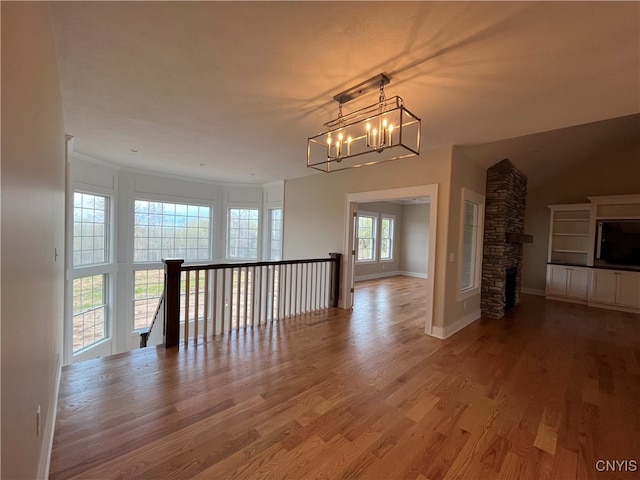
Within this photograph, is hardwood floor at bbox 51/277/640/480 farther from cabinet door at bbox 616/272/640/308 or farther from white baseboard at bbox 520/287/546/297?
white baseboard at bbox 520/287/546/297

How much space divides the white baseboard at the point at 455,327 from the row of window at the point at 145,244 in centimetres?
395

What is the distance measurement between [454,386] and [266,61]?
3.06 meters

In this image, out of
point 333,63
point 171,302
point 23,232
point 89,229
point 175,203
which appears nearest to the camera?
point 23,232

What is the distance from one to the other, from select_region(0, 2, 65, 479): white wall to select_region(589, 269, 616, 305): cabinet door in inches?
322

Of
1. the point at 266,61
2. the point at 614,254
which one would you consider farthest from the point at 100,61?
the point at 614,254

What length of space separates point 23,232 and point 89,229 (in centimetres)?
515

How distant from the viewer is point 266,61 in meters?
1.95

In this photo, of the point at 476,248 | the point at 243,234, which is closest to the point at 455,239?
the point at 476,248

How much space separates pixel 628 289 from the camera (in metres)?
5.37

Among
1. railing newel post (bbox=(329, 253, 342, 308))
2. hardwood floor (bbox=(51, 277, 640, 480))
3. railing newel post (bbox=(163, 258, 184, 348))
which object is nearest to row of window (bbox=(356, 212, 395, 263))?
railing newel post (bbox=(329, 253, 342, 308))

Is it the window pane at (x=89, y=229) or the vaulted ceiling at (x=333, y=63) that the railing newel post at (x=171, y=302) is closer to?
the vaulted ceiling at (x=333, y=63)

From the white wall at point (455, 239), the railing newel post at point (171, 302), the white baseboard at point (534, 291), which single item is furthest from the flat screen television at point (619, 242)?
the railing newel post at point (171, 302)

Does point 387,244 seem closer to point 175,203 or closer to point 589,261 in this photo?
point 589,261

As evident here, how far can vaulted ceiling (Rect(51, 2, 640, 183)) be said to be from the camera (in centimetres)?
152
